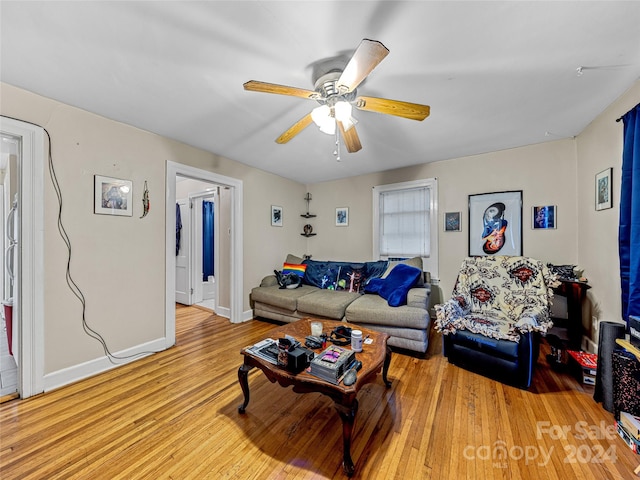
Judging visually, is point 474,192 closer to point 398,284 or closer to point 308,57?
point 398,284

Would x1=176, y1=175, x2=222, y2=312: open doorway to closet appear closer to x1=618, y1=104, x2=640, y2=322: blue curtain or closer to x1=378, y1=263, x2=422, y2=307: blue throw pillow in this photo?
x1=378, y1=263, x2=422, y2=307: blue throw pillow

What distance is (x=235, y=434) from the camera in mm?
1537

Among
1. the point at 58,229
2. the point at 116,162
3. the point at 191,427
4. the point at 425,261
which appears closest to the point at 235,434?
the point at 191,427

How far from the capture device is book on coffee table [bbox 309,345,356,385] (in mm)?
1358

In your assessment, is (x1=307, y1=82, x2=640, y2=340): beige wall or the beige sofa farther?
the beige sofa

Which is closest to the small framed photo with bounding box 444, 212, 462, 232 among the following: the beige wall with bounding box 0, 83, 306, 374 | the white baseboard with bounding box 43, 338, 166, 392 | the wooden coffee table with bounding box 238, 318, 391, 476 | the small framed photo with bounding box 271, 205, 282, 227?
the wooden coffee table with bounding box 238, 318, 391, 476

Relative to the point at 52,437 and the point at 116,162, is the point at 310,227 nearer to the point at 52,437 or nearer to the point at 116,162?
the point at 116,162

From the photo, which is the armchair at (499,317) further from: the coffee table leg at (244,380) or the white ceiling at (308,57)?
the coffee table leg at (244,380)

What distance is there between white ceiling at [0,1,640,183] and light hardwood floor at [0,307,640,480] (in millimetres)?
2346

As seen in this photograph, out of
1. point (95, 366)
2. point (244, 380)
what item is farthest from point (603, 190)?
point (95, 366)

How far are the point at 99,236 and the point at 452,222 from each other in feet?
13.5

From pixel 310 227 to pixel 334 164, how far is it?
1.49 metres

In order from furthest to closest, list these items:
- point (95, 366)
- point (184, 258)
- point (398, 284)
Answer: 1. point (184, 258)
2. point (398, 284)
3. point (95, 366)

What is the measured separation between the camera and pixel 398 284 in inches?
115
